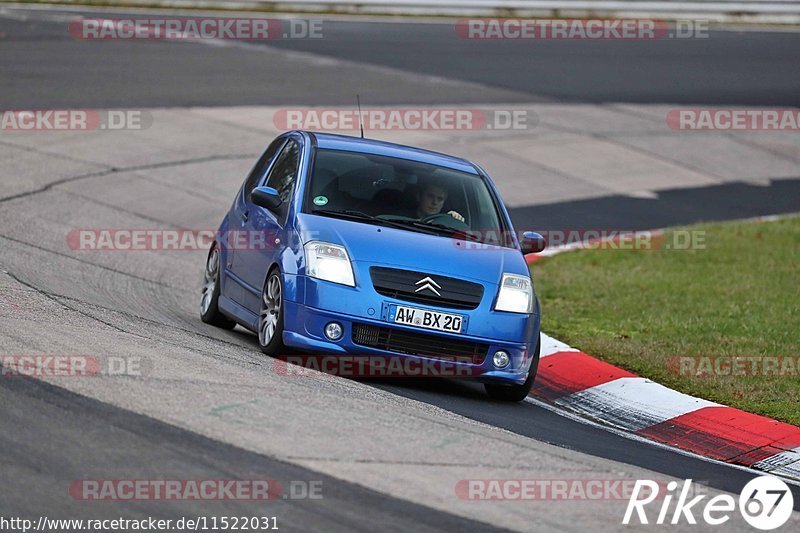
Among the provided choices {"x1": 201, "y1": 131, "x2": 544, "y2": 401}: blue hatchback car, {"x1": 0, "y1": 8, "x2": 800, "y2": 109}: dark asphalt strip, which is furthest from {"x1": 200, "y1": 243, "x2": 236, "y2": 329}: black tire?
{"x1": 0, "y1": 8, "x2": 800, "y2": 109}: dark asphalt strip

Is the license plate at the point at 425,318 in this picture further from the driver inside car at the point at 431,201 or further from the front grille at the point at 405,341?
the driver inside car at the point at 431,201

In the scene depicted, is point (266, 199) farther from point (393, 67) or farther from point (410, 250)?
point (393, 67)

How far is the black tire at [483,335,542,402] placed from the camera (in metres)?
9.40

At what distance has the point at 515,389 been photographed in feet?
31.0

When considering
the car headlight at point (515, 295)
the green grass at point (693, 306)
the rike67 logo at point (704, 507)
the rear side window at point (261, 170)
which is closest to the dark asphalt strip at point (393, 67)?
the green grass at point (693, 306)

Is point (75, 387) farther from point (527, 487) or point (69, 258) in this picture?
point (69, 258)

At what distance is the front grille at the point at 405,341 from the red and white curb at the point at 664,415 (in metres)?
1.27

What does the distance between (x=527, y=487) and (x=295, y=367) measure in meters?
2.63

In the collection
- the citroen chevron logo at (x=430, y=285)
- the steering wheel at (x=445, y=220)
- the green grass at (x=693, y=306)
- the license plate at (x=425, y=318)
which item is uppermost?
the steering wheel at (x=445, y=220)

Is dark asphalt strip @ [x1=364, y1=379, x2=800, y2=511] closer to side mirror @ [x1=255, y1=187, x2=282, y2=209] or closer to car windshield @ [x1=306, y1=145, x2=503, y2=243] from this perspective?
car windshield @ [x1=306, y1=145, x2=503, y2=243]

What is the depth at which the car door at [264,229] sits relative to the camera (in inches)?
379

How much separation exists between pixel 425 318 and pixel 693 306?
475 cm

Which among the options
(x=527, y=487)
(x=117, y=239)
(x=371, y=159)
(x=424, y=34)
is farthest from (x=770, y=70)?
(x=527, y=487)

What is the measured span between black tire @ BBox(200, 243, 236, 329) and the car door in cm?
51
